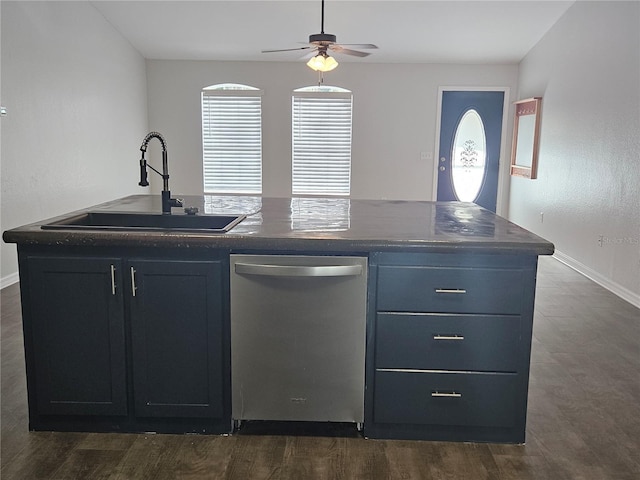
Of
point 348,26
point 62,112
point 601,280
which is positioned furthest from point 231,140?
point 601,280

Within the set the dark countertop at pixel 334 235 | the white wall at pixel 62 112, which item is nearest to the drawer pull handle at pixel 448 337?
the dark countertop at pixel 334 235

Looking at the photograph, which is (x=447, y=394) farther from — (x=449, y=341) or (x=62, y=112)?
(x=62, y=112)

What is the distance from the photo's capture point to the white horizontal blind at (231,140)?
7938 mm

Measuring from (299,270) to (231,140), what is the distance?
6139 mm

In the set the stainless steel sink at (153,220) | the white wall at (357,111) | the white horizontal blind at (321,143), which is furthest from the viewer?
the white horizontal blind at (321,143)

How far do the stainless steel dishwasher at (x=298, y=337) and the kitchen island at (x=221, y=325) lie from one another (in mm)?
43

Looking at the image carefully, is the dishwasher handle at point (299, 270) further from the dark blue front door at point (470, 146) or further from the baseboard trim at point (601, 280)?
the dark blue front door at point (470, 146)

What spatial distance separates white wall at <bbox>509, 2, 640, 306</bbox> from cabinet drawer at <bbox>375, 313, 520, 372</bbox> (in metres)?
2.74

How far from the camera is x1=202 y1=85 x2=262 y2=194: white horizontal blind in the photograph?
7.94 m

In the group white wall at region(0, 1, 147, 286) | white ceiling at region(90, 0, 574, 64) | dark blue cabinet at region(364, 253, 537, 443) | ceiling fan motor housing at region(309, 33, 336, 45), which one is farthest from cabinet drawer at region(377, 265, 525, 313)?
white ceiling at region(90, 0, 574, 64)

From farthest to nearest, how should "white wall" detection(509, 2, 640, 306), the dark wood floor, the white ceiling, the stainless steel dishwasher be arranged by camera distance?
1. the white ceiling
2. "white wall" detection(509, 2, 640, 306)
3. the stainless steel dishwasher
4. the dark wood floor

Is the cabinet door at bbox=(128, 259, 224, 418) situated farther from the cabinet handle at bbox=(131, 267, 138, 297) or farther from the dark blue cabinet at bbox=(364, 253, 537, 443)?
the dark blue cabinet at bbox=(364, 253, 537, 443)

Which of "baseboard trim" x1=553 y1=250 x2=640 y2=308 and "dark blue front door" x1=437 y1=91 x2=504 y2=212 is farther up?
"dark blue front door" x1=437 y1=91 x2=504 y2=212

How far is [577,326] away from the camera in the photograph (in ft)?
12.8
